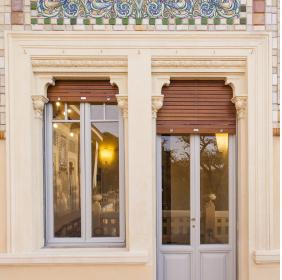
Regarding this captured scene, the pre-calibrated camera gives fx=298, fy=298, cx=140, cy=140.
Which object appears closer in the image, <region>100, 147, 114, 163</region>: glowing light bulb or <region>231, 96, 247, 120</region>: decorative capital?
<region>231, 96, 247, 120</region>: decorative capital

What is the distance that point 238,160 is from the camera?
3400 millimetres

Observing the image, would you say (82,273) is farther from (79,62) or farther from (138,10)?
(138,10)

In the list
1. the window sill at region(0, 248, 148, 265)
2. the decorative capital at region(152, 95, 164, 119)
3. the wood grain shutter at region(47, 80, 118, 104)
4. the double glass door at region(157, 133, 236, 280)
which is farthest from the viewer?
the double glass door at region(157, 133, 236, 280)

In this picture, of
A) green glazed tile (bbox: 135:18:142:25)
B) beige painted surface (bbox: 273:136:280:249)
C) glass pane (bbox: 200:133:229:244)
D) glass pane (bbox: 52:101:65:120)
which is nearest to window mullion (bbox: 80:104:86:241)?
glass pane (bbox: 52:101:65:120)

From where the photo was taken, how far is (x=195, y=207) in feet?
11.5

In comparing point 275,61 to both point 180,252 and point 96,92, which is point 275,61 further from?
point 180,252

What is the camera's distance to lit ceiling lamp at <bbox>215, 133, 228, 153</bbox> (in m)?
3.51

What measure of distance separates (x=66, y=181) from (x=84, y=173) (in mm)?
241

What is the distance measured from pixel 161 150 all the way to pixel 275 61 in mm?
1586

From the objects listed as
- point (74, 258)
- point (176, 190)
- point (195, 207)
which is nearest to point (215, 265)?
point (195, 207)

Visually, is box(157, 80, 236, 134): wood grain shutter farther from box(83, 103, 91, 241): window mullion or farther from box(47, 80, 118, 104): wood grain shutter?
box(83, 103, 91, 241): window mullion

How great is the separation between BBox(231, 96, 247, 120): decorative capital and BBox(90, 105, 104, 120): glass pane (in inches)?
59.6

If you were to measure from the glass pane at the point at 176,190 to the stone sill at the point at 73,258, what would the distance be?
19.8 inches

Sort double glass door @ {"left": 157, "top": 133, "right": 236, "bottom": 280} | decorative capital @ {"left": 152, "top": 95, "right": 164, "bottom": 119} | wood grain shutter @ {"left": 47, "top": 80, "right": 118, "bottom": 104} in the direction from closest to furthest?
decorative capital @ {"left": 152, "top": 95, "right": 164, "bottom": 119} → wood grain shutter @ {"left": 47, "top": 80, "right": 118, "bottom": 104} → double glass door @ {"left": 157, "top": 133, "right": 236, "bottom": 280}
